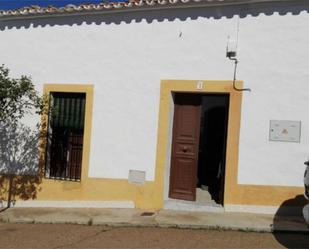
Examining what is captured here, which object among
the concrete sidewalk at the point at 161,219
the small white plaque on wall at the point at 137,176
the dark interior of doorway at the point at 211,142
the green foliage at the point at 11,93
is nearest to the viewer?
the concrete sidewalk at the point at 161,219

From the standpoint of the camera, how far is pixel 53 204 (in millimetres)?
10227

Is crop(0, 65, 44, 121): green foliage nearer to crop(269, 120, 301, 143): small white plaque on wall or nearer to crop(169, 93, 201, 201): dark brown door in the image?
crop(169, 93, 201, 201): dark brown door

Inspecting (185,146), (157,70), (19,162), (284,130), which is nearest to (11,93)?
(19,162)

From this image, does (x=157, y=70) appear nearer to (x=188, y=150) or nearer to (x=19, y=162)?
(x=188, y=150)

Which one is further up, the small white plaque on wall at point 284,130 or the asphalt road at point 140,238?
the small white plaque on wall at point 284,130

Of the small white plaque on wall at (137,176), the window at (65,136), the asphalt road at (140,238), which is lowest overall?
the asphalt road at (140,238)

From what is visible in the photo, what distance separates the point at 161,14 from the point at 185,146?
2612 mm

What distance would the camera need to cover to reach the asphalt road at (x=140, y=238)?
7016 mm

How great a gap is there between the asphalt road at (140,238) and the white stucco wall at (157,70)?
1554 mm

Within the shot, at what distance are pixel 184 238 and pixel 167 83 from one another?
126 inches

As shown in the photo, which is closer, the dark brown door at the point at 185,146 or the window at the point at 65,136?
the dark brown door at the point at 185,146

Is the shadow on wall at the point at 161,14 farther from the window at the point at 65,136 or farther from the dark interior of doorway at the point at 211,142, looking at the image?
the dark interior of doorway at the point at 211,142

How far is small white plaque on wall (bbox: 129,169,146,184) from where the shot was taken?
9461 millimetres

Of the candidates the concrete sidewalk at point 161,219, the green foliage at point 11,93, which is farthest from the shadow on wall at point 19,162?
the green foliage at point 11,93
